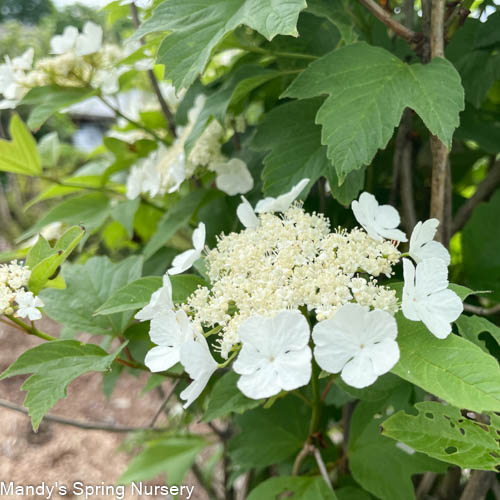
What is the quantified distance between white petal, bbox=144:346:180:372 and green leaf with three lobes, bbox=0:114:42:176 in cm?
69

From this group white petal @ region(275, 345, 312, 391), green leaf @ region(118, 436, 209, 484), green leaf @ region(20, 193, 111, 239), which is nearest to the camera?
white petal @ region(275, 345, 312, 391)

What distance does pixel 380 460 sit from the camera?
0.85 metres

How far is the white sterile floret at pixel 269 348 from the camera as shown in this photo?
18.7 inches

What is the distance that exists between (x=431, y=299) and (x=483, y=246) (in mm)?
484

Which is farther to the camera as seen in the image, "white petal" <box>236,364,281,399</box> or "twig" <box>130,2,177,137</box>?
"twig" <box>130,2,177,137</box>

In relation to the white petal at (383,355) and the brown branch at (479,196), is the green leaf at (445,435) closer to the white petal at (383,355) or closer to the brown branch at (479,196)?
the white petal at (383,355)

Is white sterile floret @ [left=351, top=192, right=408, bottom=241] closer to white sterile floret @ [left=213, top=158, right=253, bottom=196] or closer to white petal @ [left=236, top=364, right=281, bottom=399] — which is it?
white petal @ [left=236, top=364, right=281, bottom=399]

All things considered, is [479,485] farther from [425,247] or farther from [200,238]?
[200,238]

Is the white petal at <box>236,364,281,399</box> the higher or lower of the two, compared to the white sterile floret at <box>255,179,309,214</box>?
lower

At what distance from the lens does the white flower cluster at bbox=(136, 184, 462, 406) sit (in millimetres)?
478

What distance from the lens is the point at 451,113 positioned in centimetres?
62

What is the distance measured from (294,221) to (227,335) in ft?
0.55

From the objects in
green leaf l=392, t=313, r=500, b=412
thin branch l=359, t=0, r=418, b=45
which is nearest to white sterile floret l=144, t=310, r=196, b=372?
green leaf l=392, t=313, r=500, b=412

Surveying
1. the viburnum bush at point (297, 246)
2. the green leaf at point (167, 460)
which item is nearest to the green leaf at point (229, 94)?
the viburnum bush at point (297, 246)
